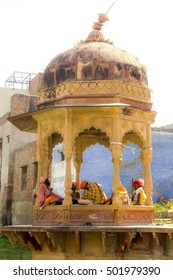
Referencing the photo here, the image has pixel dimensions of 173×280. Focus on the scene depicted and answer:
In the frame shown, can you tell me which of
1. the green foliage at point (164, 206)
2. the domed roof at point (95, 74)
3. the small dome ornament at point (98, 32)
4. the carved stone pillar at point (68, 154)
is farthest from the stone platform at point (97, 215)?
the green foliage at point (164, 206)

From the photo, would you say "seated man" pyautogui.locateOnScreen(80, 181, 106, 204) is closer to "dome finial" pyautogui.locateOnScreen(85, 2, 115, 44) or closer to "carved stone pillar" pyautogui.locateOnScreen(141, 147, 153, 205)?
"carved stone pillar" pyautogui.locateOnScreen(141, 147, 153, 205)

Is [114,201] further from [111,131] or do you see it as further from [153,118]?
[153,118]

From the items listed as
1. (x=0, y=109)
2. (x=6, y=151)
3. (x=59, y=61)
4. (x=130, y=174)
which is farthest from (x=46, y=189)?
(x=0, y=109)

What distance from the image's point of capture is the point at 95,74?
9.27 metres

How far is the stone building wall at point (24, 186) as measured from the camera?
21.6 meters

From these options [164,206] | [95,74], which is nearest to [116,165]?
[95,74]

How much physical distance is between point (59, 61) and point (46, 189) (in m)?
2.69

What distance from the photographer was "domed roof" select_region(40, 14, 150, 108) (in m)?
9.22

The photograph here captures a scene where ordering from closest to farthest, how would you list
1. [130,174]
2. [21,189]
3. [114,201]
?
1. [114,201]
2. [130,174]
3. [21,189]

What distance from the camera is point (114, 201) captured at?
28.8ft

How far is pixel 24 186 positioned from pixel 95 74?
14403 millimetres

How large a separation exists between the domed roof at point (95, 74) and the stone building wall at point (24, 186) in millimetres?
12047

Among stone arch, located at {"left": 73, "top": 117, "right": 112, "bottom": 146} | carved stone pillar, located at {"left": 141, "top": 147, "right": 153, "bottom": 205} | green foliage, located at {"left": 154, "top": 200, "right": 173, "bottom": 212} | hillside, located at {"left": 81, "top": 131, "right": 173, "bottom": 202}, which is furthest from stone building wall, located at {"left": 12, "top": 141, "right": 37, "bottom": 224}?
stone arch, located at {"left": 73, "top": 117, "right": 112, "bottom": 146}

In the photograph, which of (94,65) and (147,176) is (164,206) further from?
(94,65)
